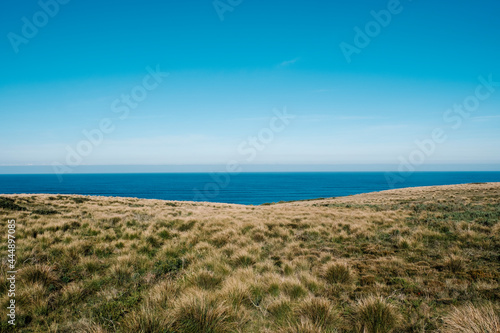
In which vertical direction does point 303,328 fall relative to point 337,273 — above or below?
above

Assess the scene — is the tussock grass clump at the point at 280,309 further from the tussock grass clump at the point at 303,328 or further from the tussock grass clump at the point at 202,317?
the tussock grass clump at the point at 202,317

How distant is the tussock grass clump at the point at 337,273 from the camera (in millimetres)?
5306

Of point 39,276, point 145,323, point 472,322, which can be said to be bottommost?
point 39,276

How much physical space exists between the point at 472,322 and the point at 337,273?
8.36 feet

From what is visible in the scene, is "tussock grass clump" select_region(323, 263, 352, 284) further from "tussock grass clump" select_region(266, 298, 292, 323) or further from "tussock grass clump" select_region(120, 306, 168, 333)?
"tussock grass clump" select_region(120, 306, 168, 333)

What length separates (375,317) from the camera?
3611 mm

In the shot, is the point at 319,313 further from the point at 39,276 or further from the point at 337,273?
the point at 39,276

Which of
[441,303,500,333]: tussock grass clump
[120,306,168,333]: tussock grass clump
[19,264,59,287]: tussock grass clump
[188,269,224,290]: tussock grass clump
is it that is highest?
[441,303,500,333]: tussock grass clump

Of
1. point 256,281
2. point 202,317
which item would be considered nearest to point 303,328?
point 202,317

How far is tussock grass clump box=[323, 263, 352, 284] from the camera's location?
5306mm

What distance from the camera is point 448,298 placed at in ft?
14.2

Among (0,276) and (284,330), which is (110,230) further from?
(284,330)

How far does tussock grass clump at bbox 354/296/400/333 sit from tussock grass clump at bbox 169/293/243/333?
1934 millimetres

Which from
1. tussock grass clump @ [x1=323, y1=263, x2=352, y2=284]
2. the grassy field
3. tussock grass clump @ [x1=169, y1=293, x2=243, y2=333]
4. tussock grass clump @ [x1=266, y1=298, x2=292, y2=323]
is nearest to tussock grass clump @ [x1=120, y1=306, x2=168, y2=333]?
the grassy field
